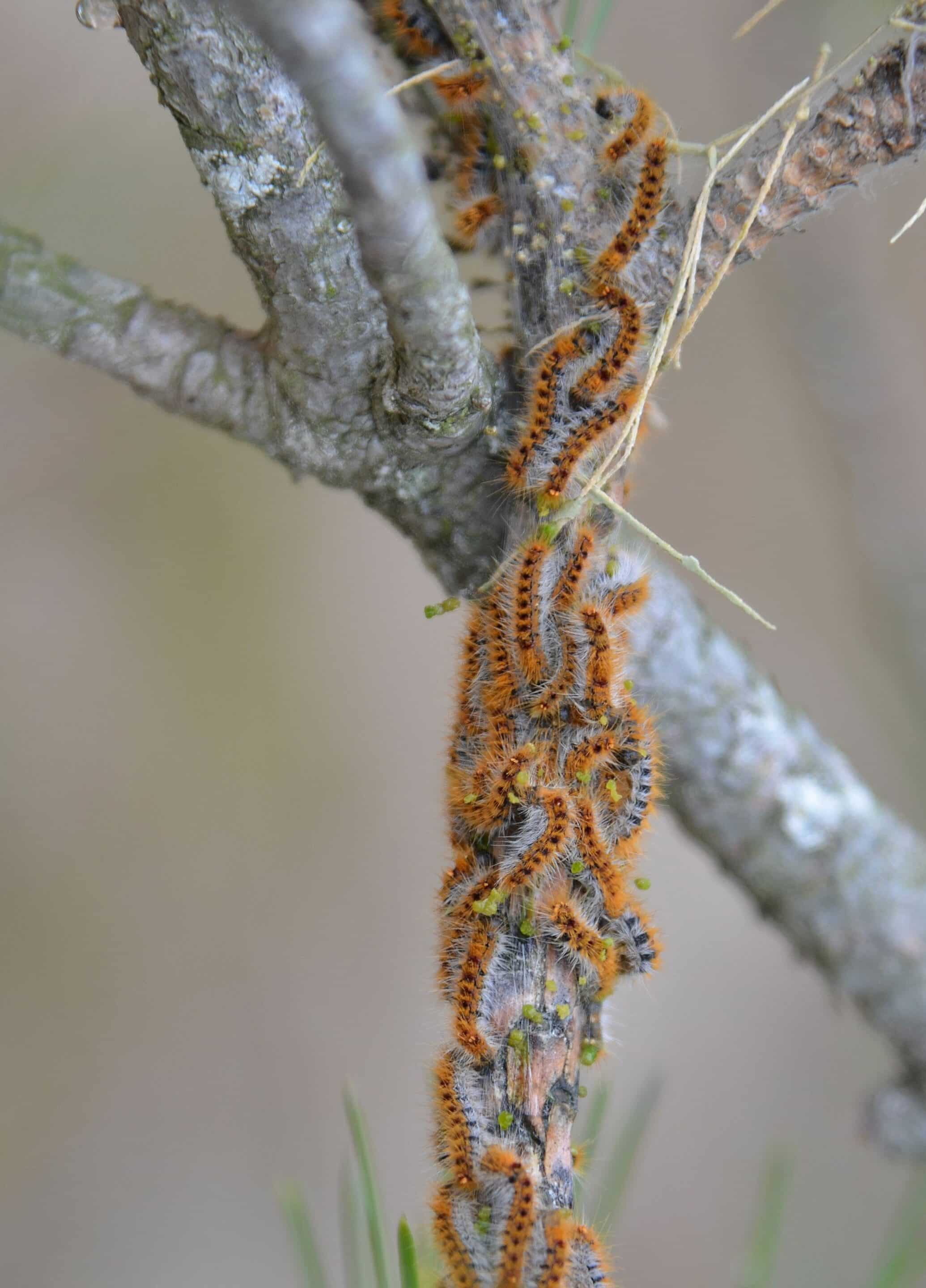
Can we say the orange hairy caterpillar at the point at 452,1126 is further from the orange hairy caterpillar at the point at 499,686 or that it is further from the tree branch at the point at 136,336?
the tree branch at the point at 136,336

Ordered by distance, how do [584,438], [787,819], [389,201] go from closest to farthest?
[389,201]
[584,438]
[787,819]

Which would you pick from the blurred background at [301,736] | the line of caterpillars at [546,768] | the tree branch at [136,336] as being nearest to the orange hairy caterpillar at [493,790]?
the line of caterpillars at [546,768]

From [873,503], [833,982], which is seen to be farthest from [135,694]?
[873,503]

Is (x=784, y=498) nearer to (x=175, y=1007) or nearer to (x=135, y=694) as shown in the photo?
(x=135, y=694)

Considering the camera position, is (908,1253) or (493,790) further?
(908,1253)

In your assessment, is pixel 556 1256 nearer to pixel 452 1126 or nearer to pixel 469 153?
pixel 452 1126

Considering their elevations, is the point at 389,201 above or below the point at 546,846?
above

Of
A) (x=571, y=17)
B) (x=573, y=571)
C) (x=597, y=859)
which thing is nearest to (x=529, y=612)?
(x=573, y=571)
